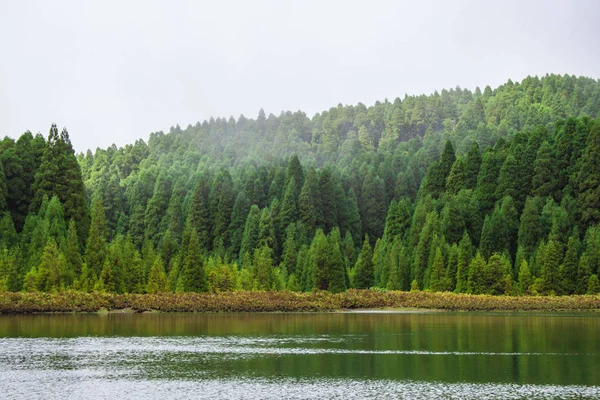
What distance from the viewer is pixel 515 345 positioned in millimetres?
49156

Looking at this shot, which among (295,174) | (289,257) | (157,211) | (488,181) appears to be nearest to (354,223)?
(295,174)

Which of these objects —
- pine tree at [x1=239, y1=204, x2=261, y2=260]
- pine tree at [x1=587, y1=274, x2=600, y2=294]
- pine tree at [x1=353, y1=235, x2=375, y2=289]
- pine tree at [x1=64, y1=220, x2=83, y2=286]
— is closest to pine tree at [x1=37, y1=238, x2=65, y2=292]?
pine tree at [x1=64, y1=220, x2=83, y2=286]

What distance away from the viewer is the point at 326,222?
440ft

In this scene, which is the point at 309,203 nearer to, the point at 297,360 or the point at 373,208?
the point at 373,208

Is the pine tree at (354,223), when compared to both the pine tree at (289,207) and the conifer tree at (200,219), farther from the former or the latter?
the conifer tree at (200,219)

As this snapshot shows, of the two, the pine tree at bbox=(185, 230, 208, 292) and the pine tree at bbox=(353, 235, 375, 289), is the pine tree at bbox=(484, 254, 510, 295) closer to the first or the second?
the pine tree at bbox=(353, 235, 375, 289)

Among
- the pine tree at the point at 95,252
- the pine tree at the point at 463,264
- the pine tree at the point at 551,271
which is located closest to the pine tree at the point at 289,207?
the pine tree at the point at 463,264

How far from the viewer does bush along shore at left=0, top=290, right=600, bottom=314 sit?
78.4m

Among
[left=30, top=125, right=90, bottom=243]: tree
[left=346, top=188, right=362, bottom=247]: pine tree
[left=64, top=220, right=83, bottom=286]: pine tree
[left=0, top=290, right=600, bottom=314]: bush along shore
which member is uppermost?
[left=30, top=125, right=90, bottom=243]: tree

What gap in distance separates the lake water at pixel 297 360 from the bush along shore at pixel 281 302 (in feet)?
35.4

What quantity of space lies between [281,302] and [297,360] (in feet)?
157

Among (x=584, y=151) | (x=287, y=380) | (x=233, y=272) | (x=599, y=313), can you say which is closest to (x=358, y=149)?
(x=584, y=151)

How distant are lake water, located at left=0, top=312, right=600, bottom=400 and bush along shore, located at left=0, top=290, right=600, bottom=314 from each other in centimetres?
1078

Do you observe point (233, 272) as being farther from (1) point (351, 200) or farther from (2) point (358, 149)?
(2) point (358, 149)
